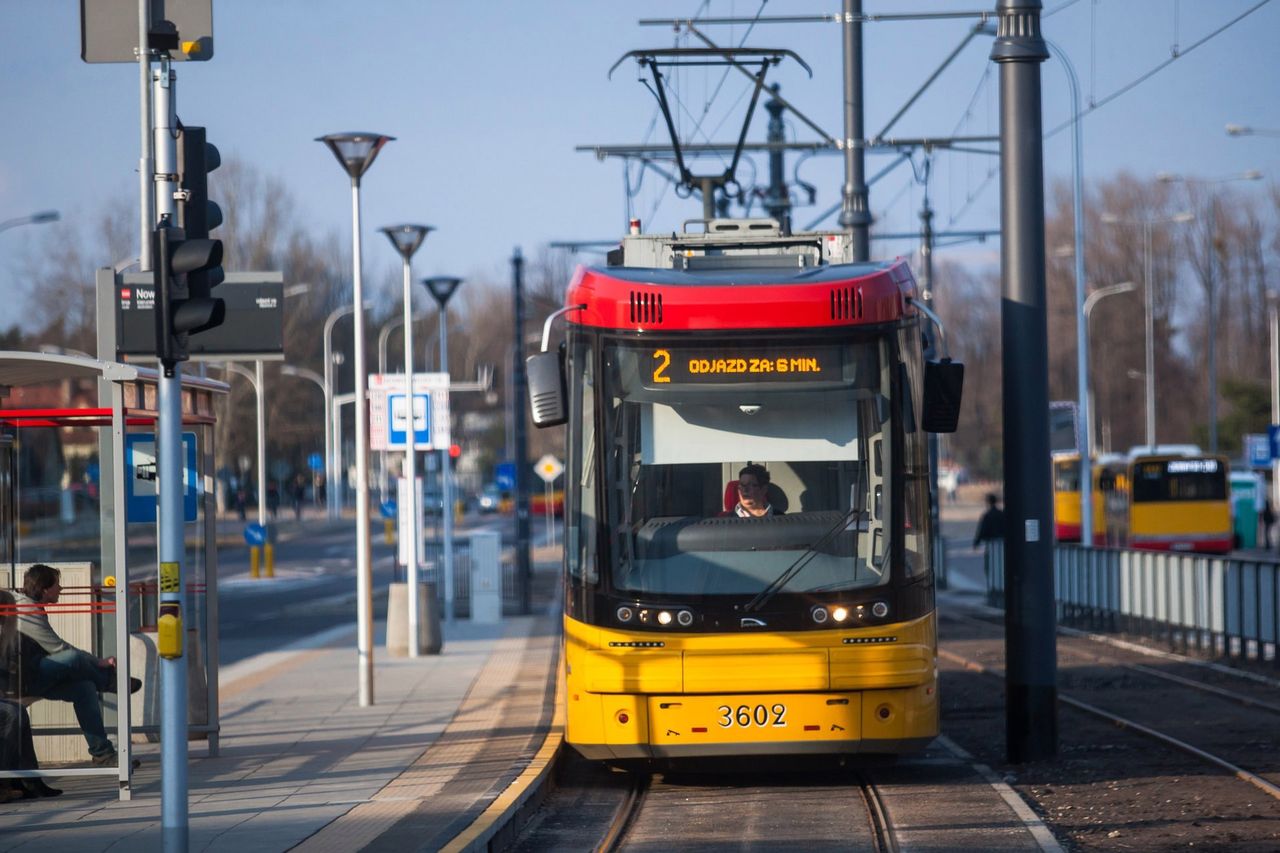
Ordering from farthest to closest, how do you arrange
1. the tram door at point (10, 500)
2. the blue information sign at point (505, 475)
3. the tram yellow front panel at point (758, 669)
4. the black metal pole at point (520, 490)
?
the blue information sign at point (505, 475), the black metal pole at point (520, 490), the tram door at point (10, 500), the tram yellow front panel at point (758, 669)

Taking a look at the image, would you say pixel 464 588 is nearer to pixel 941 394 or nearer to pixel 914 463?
pixel 914 463

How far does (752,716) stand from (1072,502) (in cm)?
3755

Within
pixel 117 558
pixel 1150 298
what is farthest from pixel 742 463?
pixel 1150 298

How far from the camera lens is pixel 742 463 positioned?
10523 millimetres

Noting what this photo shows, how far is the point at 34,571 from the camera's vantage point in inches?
420

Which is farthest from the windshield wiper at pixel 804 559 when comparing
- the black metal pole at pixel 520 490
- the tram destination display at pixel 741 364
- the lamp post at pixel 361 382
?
the black metal pole at pixel 520 490

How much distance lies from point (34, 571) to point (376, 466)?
83.9m

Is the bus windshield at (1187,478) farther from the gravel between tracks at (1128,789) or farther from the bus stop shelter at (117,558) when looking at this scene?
the bus stop shelter at (117,558)

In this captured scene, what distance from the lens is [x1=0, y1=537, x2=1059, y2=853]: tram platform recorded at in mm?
8742

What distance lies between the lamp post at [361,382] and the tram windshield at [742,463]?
5.32 metres

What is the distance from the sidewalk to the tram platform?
16 millimetres

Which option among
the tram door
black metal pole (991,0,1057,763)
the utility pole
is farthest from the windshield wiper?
the utility pole

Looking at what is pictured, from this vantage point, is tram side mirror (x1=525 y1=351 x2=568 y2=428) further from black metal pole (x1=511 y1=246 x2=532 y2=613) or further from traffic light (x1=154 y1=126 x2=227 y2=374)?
black metal pole (x1=511 y1=246 x2=532 y2=613)

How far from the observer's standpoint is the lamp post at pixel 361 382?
1544 cm
